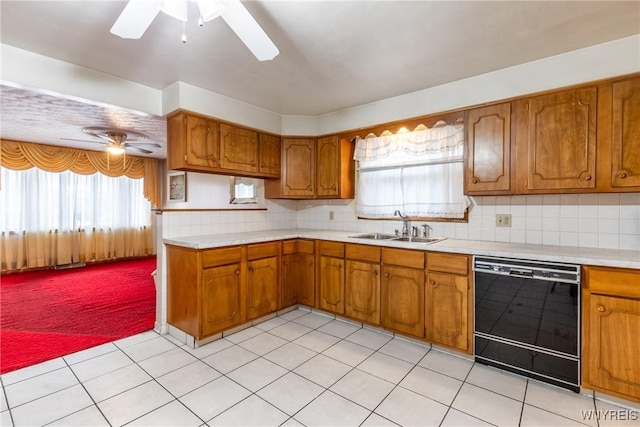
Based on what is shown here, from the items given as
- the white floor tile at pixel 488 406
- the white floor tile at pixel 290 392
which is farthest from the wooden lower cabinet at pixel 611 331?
the white floor tile at pixel 290 392

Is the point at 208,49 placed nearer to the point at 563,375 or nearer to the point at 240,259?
the point at 240,259

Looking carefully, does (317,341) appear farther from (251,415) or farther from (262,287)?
(251,415)

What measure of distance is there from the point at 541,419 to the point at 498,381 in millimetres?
378

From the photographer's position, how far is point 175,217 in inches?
118

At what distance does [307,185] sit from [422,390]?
8.07 feet

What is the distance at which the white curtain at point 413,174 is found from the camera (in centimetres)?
291

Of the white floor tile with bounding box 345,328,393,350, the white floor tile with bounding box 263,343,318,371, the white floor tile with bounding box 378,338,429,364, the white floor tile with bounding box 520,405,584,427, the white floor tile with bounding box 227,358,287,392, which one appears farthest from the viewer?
the white floor tile with bounding box 345,328,393,350

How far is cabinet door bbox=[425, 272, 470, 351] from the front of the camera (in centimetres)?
237

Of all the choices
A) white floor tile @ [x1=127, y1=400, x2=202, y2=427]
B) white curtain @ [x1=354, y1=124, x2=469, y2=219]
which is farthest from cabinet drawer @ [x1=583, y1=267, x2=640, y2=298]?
white floor tile @ [x1=127, y1=400, x2=202, y2=427]

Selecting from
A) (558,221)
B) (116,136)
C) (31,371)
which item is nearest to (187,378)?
(31,371)

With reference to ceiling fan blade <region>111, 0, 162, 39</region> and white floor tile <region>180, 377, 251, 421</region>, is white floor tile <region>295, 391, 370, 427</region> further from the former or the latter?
ceiling fan blade <region>111, 0, 162, 39</region>

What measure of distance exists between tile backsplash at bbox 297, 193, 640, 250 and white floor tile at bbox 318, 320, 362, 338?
4.25 ft

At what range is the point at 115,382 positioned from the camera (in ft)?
6.88

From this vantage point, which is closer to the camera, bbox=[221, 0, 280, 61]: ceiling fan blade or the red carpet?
bbox=[221, 0, 280, 61]: ceiling fan blade
